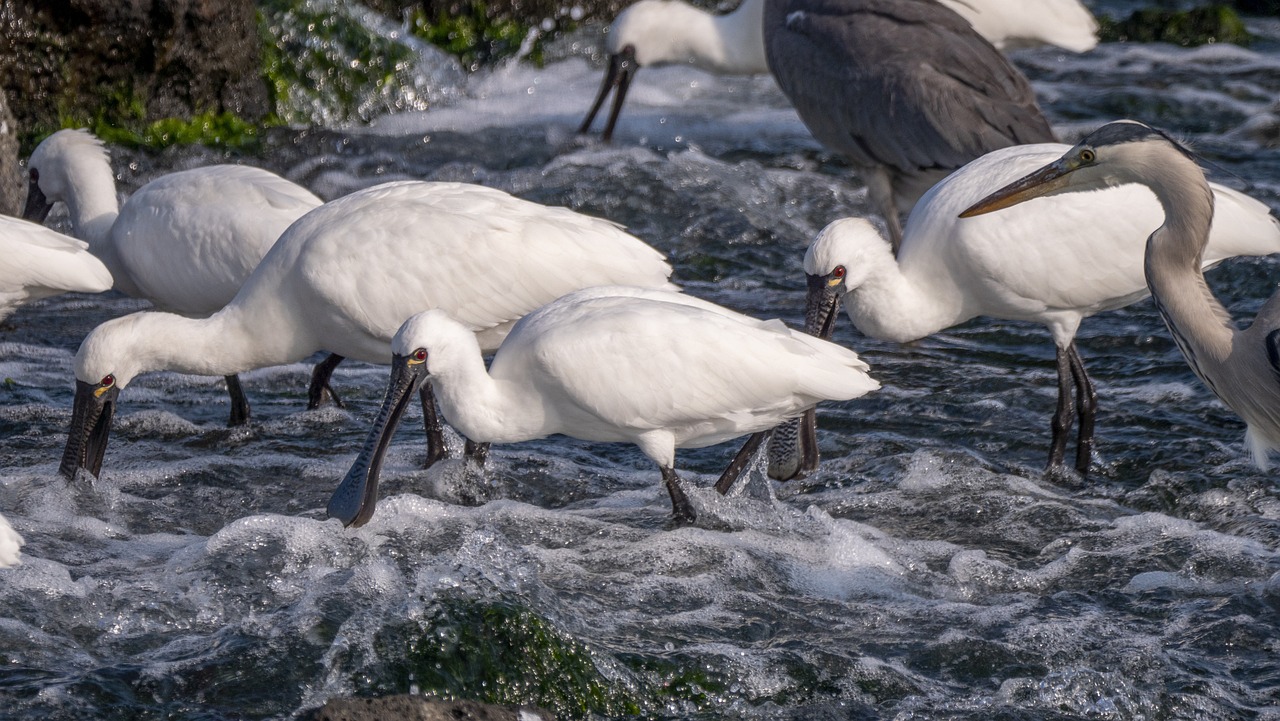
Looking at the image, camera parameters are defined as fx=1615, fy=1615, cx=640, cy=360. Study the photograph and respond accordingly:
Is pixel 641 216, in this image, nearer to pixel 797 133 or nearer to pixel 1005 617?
pixel 797 133

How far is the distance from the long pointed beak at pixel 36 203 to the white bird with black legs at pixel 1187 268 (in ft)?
18.4

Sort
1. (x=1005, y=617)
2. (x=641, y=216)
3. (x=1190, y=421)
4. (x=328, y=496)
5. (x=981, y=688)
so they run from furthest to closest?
1. (x=641, y=216)
2. (x=1190, y=421)
3. (x=328, y=496)
4. (x=1005, y=617)
5. (x=981, y=688)

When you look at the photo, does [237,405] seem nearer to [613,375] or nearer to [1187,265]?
[613,375]

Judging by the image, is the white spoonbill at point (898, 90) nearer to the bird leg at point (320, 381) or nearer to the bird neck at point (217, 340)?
the bird leg at point (320, 381)

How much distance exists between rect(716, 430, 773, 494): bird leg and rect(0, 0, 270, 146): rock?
615 cm

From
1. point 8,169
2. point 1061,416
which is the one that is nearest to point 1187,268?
point 1061,416

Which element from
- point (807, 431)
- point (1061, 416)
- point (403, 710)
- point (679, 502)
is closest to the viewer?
point (403, 710)

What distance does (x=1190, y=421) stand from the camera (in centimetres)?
718

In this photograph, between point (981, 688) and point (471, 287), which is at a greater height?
point (471, 287)

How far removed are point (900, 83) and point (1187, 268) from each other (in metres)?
3.88

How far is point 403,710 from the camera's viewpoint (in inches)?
158

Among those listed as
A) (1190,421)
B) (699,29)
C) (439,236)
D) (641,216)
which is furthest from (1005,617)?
(699,29)

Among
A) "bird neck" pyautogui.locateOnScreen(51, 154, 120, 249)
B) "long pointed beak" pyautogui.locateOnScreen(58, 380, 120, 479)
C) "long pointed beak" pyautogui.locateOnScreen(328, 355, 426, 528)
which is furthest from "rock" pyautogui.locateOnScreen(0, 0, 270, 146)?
"long pointed beak" pyautogui.locateOnScreen(328, 355, 426, 528)

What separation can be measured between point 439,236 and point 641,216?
360 cm
